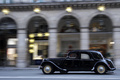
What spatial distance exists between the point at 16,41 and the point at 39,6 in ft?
15.6

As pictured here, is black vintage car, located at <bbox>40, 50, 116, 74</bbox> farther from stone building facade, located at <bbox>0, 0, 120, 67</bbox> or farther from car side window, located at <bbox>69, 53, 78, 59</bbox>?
stone building facade, located at <bbox>0, 0, 120, 67</bbox>

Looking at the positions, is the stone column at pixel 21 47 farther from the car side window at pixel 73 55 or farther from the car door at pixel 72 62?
the car side window at pixel 73 55

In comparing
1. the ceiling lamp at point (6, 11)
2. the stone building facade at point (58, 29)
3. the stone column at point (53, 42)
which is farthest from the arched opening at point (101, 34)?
the ceiling lamp at point (6, 11)

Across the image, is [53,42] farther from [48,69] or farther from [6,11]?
[48,69]

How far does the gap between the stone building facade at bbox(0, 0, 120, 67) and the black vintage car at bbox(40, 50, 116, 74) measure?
6151mm

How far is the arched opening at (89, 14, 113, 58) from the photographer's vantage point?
57.8 ft

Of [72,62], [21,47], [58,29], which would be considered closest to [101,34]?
[58,29]

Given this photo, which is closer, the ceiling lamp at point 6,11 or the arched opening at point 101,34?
the arched opening at point 101,34

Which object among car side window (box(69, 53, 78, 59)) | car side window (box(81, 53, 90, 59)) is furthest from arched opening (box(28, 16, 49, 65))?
car side window (box(81, 53, 90, 59))

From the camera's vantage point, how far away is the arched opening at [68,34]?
18062mm

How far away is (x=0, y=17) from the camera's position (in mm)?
18172

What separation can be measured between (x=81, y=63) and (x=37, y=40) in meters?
9.13

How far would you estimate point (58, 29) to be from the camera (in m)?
18.2

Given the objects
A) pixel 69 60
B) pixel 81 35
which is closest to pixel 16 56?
pixel 81 35
